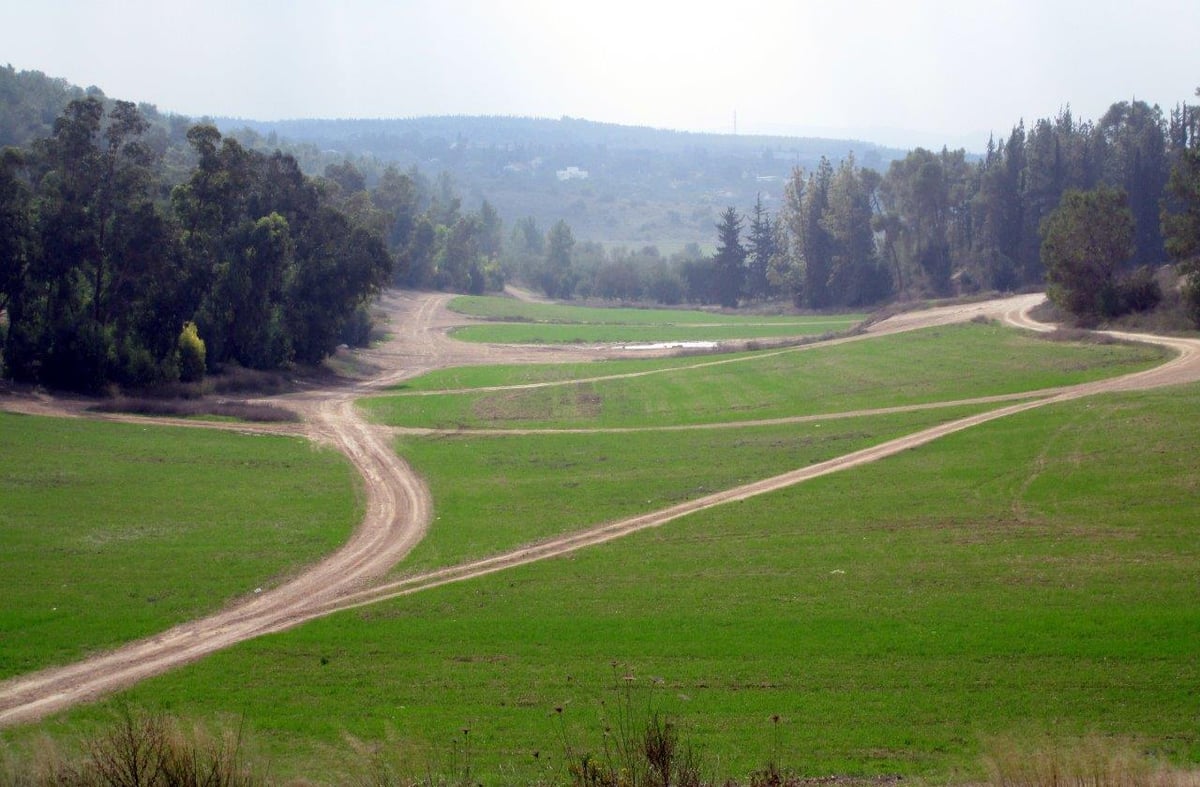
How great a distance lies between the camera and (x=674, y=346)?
283 feet

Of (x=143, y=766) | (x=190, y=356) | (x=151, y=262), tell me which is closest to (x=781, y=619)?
(x=143, y=766)

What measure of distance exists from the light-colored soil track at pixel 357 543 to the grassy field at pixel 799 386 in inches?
108

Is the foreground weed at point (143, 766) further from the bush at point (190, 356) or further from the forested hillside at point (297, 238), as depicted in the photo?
the bush at point (190, 356)

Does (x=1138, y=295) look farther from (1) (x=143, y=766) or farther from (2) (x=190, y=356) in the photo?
(1) (x=143, y=766)

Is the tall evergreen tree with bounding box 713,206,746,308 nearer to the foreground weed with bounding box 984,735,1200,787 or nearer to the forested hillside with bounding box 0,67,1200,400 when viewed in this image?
the forested hillside with bounding box 0,67,1200,400

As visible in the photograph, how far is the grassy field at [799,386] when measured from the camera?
47125 millimetres

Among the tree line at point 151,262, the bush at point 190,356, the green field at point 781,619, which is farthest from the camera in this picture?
the bush at point 190,356

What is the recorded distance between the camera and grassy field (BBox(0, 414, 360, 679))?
21.4 metres

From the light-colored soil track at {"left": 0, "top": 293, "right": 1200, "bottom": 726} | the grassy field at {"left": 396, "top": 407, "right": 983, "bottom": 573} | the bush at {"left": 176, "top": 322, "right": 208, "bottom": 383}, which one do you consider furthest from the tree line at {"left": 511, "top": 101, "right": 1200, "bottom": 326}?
the bush at {"left": 176, "top": 322, "right": 208, "bottom": 383}

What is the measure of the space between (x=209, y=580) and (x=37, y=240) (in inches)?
1295

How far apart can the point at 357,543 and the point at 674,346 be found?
196ft

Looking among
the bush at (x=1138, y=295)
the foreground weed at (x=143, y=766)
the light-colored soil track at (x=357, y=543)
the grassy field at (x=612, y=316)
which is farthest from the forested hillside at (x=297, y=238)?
the foreground weed at (x=143, y=766)

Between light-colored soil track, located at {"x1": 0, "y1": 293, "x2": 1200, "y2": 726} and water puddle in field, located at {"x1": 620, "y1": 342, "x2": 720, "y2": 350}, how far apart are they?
25864 mm

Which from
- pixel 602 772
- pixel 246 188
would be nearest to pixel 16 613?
pixel 602 772
